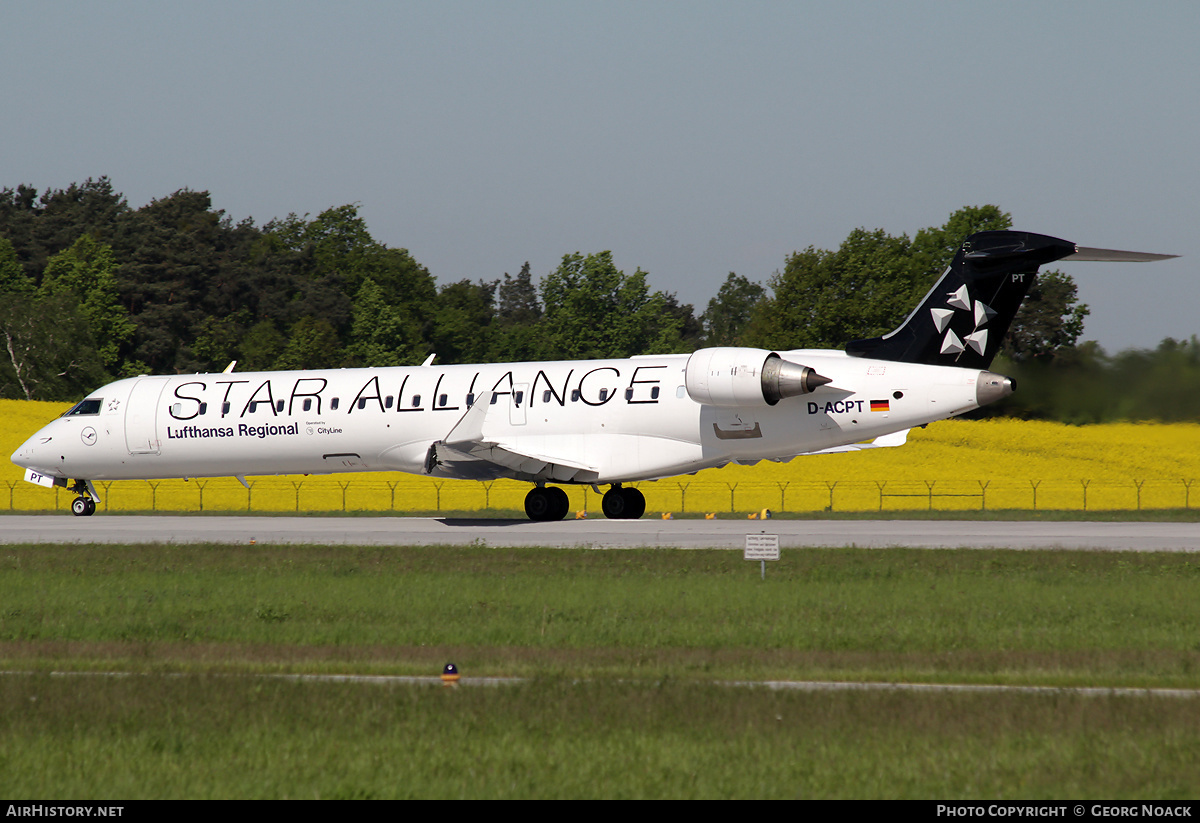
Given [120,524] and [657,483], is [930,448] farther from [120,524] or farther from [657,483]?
[120,524]

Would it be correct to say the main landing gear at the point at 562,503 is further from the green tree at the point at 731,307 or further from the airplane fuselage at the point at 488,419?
the green tree at the point at 731,307

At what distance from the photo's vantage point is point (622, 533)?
2550 centimetres

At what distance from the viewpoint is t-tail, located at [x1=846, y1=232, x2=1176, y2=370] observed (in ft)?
85.2

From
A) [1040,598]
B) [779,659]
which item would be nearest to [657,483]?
[1040,598]

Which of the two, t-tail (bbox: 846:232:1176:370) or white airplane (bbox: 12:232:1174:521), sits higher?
t-tail (bbox: 846:232:1176:370)

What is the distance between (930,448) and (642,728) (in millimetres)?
45091

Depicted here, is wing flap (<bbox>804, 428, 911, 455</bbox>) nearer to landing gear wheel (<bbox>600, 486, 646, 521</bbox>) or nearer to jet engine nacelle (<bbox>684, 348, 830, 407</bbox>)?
jet engine nacelle (<bbox>684, 348, 830, 407</bbox>)

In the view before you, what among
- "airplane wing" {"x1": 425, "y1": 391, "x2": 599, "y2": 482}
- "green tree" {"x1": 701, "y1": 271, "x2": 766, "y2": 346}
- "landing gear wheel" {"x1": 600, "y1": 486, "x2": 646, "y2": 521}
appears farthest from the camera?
"green tree" {"x1": 701, "y1": 271, "x2": 766, "y2": 346}

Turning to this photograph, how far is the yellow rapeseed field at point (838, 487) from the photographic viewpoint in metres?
43.2

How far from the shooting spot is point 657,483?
45.9 metres

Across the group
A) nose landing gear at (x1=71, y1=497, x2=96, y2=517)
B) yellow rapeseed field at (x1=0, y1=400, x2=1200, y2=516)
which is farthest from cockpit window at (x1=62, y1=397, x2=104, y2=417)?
yellow rapeseed field at (x1=0, y1=400, x2=1200, y2=516)

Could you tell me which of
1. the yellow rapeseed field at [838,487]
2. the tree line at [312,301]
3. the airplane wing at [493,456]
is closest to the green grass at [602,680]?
the airplane wing at [493,456]

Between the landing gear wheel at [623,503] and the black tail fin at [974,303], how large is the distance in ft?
25.0

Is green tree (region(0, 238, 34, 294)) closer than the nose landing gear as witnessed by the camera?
No
